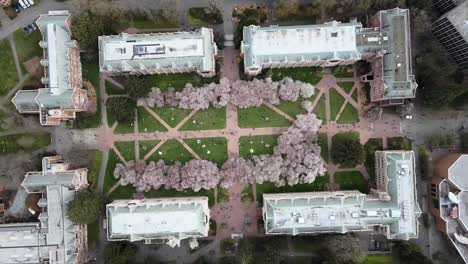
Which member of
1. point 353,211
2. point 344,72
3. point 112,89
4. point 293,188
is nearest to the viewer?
point 353,211

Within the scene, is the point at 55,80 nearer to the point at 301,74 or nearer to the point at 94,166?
the point at 94,166

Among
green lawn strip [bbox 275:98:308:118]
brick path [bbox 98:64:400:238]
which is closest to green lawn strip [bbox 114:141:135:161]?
brick path [bbox 98:64:400:238]

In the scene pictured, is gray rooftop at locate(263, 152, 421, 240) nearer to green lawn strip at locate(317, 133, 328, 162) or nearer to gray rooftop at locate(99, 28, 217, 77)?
green lawn strip at locate(317, 133, 328, 162)

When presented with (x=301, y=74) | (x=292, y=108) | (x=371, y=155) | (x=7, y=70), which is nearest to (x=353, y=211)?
(x=371, y=155)

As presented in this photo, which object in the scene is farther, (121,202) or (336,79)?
(336,79)

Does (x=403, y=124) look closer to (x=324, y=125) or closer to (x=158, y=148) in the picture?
(x=324, y=125)

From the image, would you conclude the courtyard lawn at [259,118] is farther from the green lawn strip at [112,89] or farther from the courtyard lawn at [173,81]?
the green lawn strip at [112,89]

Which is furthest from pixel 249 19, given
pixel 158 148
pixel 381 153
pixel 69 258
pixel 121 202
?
pixel 69 258
